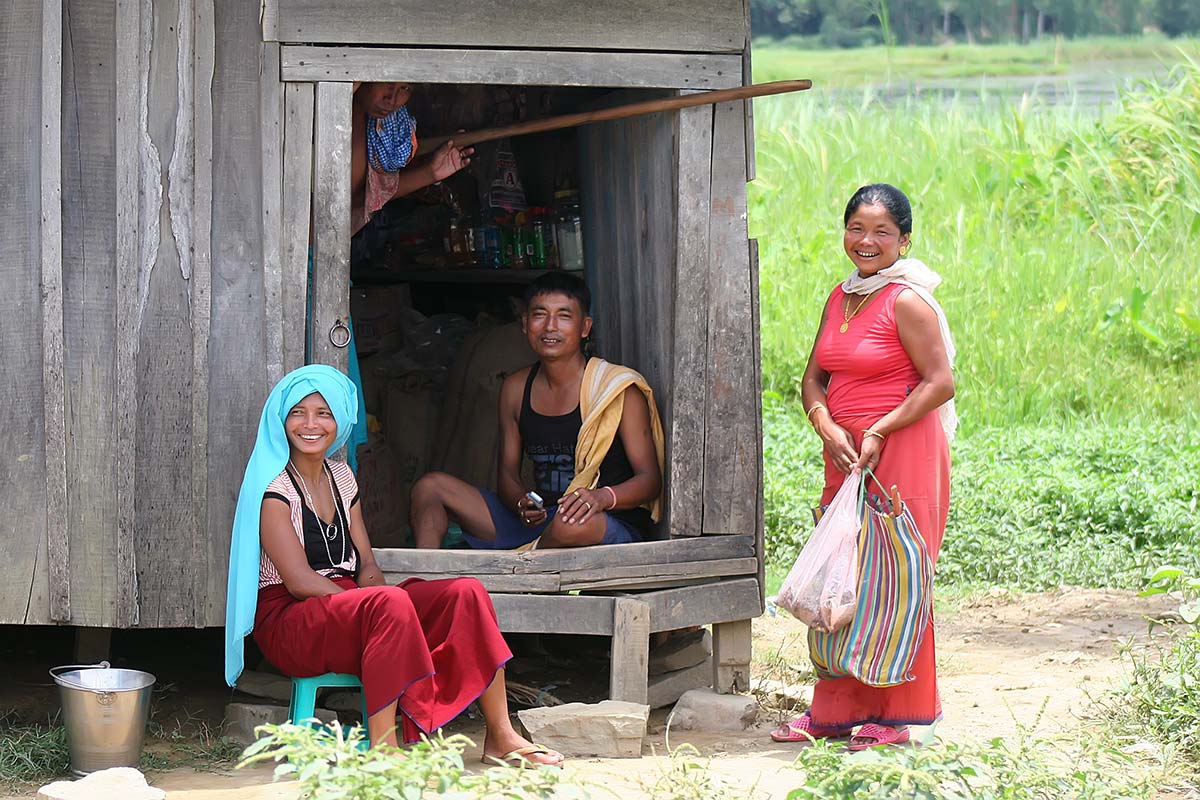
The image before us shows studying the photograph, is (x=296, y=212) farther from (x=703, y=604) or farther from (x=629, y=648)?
(x=703, y=604)

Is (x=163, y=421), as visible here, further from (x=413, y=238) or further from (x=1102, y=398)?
(x=1102, y=398)

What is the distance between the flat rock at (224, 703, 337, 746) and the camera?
4824mm

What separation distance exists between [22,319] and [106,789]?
1621 mm

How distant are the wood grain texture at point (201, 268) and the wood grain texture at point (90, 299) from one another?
25 cm

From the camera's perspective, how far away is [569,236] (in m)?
6.83

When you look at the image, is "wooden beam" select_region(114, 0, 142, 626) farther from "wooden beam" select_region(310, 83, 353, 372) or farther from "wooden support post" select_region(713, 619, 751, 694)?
"wooden support post" select_region(713, 619, 751, 694)

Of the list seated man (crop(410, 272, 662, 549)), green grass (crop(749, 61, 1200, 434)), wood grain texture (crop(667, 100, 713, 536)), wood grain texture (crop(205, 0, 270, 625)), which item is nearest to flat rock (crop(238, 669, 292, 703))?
wood grain texture (crop(205, 0, 270, 625))

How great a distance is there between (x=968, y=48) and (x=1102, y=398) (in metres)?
11.5

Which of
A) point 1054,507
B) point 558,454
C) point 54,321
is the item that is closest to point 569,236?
point 558,454

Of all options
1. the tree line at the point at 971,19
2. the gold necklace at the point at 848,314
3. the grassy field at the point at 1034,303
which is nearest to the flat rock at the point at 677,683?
the gold necklace at the point at 848,314

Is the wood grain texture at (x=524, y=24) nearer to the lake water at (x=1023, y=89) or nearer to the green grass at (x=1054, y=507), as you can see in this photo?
the green grass at (x=1054, y=507)

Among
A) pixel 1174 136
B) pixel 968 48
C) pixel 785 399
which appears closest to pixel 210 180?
pixel 785 399

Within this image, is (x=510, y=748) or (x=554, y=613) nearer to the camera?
(x=510, y=748)

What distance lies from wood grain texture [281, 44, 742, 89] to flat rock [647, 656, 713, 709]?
2.16m
